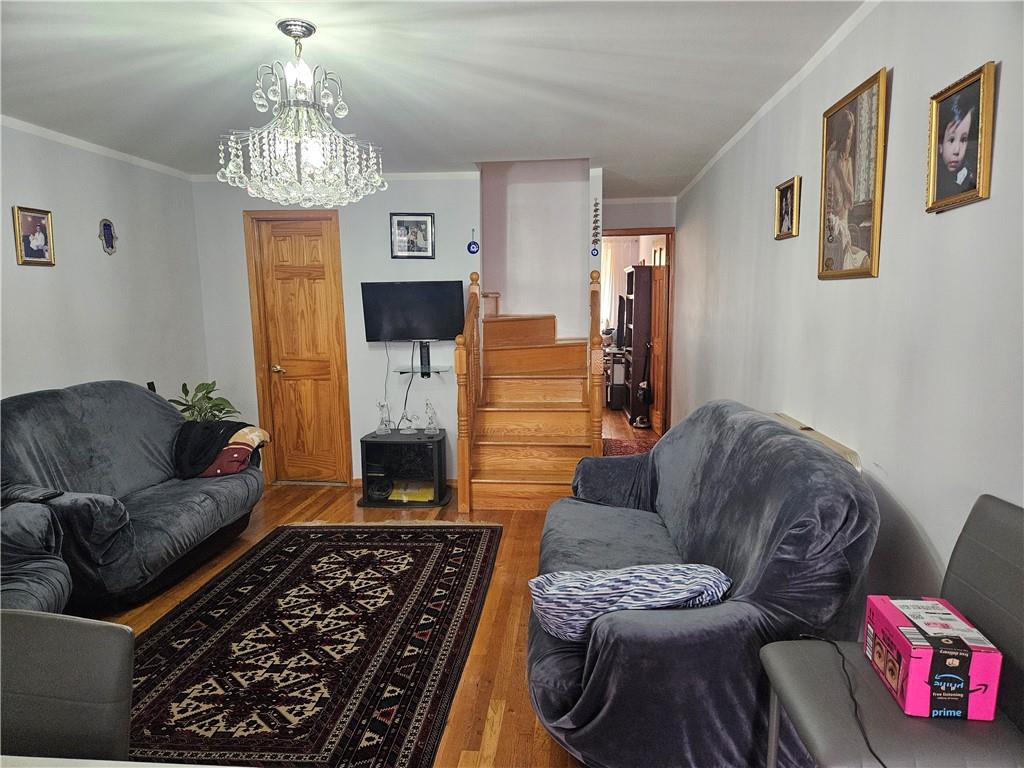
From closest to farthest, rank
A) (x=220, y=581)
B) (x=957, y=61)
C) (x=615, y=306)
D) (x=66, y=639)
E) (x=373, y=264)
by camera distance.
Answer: (x=66, y=639) → (x=957, y=61) → (x=220, y=581) → (x=373, y=264) → (x=615, y=306)

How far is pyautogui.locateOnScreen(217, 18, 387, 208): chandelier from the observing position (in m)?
2.33

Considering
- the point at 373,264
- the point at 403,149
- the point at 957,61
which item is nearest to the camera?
the point at 957,61

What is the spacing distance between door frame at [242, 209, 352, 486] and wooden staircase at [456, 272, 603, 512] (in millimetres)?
1086

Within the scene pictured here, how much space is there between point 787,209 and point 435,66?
5.41 feet

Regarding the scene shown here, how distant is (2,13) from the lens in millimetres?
1978

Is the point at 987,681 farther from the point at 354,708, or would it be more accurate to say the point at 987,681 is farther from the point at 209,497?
the point at 209,497

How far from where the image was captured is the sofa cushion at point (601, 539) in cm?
236

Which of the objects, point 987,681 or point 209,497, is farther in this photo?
point 209,497

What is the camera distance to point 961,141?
59.2 inches

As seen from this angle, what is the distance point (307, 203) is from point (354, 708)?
2.00 metres

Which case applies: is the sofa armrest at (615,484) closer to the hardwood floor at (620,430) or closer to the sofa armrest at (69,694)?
the sofa armrest at (69,694)

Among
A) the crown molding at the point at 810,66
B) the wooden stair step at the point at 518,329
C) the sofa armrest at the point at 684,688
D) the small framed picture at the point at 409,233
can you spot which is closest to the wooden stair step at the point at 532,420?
the wooden stair step at the point at 518,329

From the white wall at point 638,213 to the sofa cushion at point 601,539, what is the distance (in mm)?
3881

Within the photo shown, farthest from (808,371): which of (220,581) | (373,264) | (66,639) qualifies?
(373,264)
